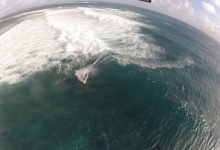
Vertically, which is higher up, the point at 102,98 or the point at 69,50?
the point at 102,98

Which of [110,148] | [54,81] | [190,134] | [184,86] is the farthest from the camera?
[184,86]

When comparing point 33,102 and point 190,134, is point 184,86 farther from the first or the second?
point 33,102

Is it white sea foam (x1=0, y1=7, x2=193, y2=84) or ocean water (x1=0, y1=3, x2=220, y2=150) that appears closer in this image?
ocean water (x1=0, y1=3, x2=220, y2=150)

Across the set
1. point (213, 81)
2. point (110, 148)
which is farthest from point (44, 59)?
point (213, 81)

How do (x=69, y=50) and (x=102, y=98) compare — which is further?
(x=69, y=50)

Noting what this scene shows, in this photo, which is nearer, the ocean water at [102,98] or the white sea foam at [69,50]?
the ocean water at [102,98]

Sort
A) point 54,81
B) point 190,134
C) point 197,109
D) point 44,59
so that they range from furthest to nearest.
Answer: point 44,59 → point 54,81 → point 197,109 → point 190,134

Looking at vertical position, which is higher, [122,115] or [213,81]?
[122,115]

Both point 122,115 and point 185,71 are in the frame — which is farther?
point 185,71
